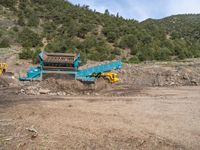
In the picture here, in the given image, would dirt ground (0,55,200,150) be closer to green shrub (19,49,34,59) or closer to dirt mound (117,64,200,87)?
dirt mound (117,64,200,87)

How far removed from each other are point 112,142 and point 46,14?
43.2 metres

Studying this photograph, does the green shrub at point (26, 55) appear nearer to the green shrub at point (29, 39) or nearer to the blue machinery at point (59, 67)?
the green shrub at point (29, 39)

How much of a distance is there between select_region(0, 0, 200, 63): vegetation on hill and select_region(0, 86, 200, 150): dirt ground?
18796mm

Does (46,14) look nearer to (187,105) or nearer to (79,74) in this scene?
(79,74)

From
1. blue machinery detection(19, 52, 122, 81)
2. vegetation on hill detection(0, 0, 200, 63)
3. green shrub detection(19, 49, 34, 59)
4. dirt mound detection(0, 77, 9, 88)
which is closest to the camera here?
blue machinery detection(19, 52, 122, 81)

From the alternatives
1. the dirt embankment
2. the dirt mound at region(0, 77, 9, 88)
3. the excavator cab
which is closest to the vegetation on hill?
the dirt embankment

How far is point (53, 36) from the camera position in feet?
133

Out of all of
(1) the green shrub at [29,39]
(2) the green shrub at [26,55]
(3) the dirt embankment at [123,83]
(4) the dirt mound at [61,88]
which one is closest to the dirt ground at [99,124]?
(4) the dirt mound at [61,88]

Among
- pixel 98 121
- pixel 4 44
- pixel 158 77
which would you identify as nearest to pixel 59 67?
pixel 158 77

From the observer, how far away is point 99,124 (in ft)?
26.2

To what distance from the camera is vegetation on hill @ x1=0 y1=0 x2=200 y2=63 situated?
34594 millimetres

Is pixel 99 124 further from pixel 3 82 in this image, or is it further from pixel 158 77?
pixel 158 77

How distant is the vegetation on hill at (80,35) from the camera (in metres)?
34.6

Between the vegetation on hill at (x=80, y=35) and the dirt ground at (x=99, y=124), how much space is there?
18796 mm
